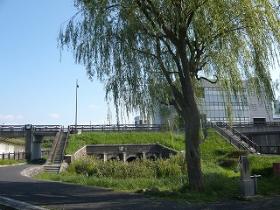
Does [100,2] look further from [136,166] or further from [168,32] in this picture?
[136,166]

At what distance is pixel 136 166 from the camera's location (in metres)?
29.3

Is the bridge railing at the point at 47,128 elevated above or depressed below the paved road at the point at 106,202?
above

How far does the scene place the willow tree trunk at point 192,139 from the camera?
58.5 feet

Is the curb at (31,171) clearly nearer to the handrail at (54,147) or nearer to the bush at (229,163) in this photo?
the handrail at (54,147)

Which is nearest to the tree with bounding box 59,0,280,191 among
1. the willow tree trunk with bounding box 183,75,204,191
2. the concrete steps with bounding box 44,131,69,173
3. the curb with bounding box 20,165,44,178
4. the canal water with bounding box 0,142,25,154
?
the willow tree trunk with bounding box 183,75,204,191

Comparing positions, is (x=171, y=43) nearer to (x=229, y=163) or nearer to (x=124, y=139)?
(x=229, y=163)

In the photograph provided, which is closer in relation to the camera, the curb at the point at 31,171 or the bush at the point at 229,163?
the curb at the point at 31,171


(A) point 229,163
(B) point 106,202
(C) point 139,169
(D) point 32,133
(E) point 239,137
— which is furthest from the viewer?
(E) point 239,137

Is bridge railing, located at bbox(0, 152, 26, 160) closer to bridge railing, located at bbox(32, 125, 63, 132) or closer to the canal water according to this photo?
bridge railing, located at bbox(32, 125, 63, 132)

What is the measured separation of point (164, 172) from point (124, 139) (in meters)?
27.5

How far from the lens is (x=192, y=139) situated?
17.9 metres

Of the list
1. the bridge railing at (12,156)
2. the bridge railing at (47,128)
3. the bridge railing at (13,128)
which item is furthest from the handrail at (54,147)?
the bridge railing at (13,128)

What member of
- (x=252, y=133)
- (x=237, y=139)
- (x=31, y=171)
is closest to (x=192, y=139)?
(x=31, y=171)

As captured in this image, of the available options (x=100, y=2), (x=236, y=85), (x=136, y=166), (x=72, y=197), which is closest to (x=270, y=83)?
(x=236, y=85)
